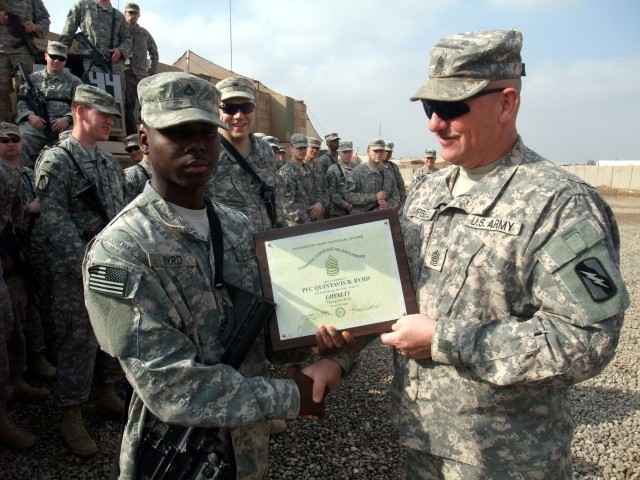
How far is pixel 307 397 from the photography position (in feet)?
5.96

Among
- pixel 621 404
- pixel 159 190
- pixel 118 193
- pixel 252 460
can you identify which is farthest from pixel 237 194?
pixel 621 404

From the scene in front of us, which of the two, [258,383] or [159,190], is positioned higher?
[159,190]

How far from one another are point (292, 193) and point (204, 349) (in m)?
7.06

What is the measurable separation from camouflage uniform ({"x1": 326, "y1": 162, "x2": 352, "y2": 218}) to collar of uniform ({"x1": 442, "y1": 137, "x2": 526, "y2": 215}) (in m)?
7.77

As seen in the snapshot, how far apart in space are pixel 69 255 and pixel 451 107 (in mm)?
3216

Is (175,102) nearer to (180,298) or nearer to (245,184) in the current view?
(180,298)

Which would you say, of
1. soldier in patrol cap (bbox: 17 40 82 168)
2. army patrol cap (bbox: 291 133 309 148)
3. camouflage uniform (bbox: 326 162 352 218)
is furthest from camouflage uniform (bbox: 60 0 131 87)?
camouflage uniform (bbox: 326 162 352 218)

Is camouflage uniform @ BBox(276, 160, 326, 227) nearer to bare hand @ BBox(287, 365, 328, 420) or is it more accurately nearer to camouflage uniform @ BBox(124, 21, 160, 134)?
camouflage uniform @ BBox(124, 21, 160, 134)

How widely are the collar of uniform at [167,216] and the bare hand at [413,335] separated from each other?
81 centimetres

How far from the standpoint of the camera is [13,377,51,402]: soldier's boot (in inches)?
165

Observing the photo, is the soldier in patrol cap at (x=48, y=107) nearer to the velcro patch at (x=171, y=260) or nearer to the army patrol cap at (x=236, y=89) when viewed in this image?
the army patrol cap at (x=236, y=89)

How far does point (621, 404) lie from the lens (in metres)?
4.81

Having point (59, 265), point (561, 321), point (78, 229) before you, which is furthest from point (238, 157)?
point (561, 321)

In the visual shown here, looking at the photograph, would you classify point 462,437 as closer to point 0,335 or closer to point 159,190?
point 159,190
